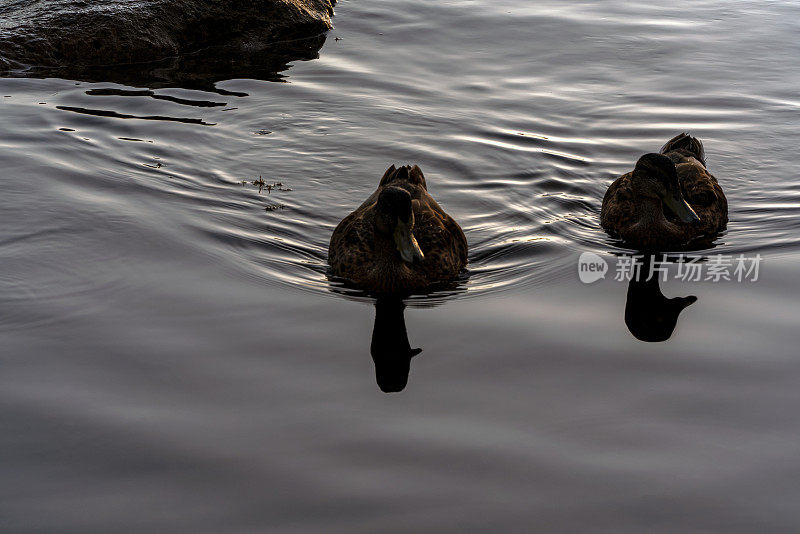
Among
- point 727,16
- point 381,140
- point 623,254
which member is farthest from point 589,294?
point 727,16

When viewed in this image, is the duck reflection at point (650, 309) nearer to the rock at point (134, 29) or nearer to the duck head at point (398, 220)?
the duck head at point (398, 220)

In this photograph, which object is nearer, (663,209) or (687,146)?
(663,209)

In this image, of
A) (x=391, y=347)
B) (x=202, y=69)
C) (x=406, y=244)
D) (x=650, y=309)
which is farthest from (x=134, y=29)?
(x=650, y=309)

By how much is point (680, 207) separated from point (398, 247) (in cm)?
297

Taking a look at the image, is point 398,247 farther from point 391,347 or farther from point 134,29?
point 134,29

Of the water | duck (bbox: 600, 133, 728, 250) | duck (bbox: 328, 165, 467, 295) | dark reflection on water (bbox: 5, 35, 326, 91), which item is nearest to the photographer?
the water

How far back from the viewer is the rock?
1487 cm

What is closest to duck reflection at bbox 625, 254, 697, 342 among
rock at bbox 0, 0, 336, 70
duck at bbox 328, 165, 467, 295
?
duck at bbox 328, 165, 467, 295

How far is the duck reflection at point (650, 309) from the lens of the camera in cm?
844

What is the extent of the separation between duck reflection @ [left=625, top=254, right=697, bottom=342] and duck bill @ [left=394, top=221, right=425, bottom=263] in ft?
5.82

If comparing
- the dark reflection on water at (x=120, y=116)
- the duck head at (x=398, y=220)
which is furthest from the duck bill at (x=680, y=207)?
the dark reflection on water at (x=120, y=116)

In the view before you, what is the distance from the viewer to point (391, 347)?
8.09 meters

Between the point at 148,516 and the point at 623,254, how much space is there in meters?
5.52

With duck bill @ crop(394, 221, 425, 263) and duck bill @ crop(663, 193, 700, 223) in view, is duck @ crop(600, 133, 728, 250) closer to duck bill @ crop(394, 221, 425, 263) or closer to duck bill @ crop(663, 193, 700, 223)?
duck bill @ crop(663, 193, 700, 223)
